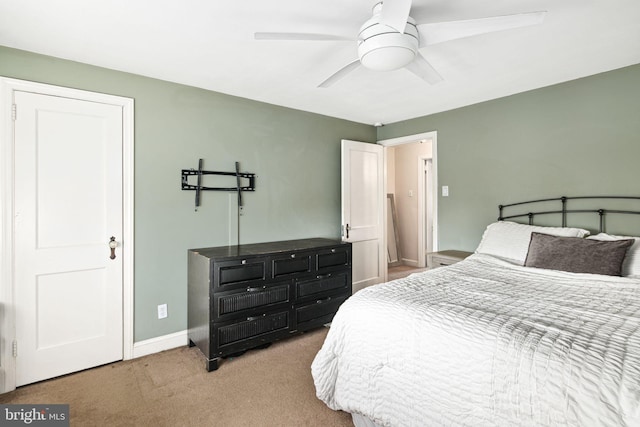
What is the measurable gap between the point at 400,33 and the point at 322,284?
2.22 metres

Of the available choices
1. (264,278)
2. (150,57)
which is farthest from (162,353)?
(150,57)

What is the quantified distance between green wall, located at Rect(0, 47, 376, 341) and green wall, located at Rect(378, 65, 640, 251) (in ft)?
5.59

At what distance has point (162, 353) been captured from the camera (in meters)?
2.76

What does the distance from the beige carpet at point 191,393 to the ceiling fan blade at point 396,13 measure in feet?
7.12

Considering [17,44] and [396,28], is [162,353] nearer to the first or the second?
[17,44]

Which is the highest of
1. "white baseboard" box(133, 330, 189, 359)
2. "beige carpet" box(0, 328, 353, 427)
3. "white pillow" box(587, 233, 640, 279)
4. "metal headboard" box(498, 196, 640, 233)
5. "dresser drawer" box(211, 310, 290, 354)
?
"metal headboard" box(498, 196, 640, 233)

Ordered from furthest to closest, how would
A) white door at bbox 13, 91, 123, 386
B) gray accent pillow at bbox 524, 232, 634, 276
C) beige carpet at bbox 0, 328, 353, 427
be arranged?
white door at bbox 13, 91, 123, 386 → gray accent pillow at bbox 524, 232, 634, 276 → beige carpet at bbox 0, 328, 353, 427

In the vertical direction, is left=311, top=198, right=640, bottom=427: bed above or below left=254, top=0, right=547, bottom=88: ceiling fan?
below

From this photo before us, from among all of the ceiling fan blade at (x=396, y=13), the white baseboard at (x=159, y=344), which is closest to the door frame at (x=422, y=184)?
the ceiling fan blade at (x=396, y=13)

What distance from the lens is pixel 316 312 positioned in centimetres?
308

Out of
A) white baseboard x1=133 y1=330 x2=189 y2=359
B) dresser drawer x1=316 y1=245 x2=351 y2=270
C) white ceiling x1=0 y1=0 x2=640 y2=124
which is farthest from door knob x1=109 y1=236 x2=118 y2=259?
dresser drawer x1=316 y1=245 x2=351 y2=270

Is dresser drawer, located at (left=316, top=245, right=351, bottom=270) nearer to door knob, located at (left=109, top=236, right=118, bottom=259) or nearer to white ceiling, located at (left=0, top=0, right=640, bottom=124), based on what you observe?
white ceiling, located at (left=0, top=0, right=640, bottom=124)

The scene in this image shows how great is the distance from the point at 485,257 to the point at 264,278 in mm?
1913

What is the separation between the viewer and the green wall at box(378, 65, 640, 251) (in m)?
2.61
